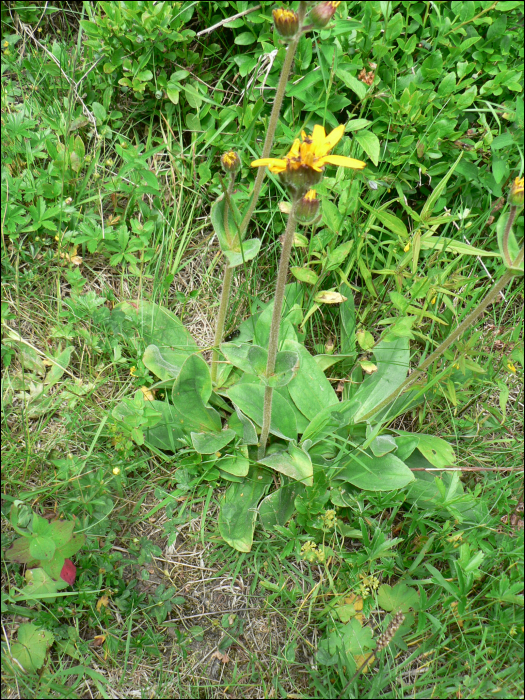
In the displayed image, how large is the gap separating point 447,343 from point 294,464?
799 millimetres

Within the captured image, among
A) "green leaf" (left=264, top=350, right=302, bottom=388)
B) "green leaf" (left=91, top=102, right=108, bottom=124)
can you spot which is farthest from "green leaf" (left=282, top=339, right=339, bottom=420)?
"green leaf" (left=91, top=102, right=108, bottom=124)

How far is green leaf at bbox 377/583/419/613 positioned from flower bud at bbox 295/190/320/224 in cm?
144

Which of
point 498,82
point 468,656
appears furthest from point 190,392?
point 498,82

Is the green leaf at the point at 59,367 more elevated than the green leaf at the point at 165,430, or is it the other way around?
the green leaf at the point at 59,367

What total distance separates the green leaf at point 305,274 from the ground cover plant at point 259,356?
15 mm

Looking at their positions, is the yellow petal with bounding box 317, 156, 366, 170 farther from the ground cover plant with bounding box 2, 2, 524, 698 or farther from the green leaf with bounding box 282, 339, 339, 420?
the green leaf with bounding box 282, 339, 339, 420

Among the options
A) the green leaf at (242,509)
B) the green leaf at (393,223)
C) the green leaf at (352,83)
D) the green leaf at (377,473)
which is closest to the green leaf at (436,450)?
the green leaf at (377,473)

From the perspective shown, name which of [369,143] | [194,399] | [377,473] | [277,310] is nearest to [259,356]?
[277,310]

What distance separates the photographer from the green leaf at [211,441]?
232 centimetres

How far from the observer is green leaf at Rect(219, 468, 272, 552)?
7.36ft

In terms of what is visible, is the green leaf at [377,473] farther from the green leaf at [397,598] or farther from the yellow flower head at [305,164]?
the yellow flower head at [305,164]

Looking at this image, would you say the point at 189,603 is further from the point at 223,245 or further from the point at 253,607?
the point at 223,245

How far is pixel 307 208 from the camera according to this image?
1.71m

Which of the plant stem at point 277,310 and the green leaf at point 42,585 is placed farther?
the green leaf at point 42,585
